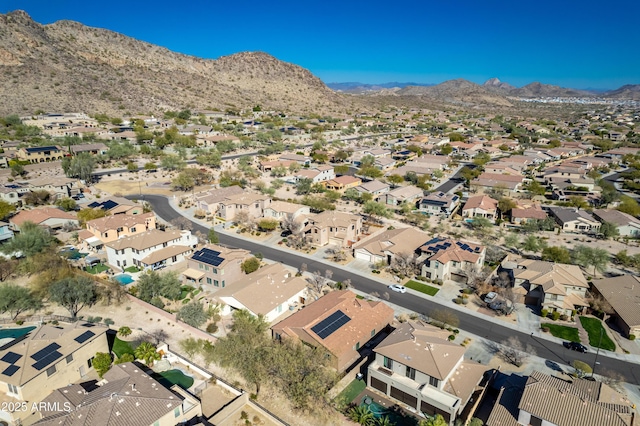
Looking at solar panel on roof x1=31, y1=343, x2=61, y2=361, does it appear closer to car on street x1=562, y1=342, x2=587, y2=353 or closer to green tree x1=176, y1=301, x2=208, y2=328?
green tree x1=176, y1=301, x2=208, y2=328

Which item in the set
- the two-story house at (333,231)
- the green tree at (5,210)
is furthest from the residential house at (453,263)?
the green tree at (5,210)

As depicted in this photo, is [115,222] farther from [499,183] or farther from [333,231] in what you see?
[499,183]

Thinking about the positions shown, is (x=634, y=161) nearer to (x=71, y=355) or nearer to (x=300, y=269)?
(x=300, y=269)

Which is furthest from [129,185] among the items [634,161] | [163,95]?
[634,161]

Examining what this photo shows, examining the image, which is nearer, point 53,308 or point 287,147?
point 53,308

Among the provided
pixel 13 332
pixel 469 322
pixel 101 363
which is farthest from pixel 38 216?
pixel 469 322
